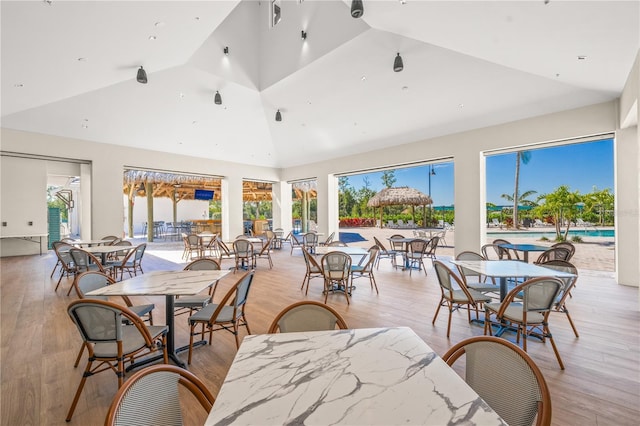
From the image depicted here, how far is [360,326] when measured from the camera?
3.50 metres

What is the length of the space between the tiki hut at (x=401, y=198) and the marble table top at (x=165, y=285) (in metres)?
11.1

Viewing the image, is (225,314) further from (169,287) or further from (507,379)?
(507,379)

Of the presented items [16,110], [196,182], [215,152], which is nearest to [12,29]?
[16,110]

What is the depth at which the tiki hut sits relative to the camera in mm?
12844

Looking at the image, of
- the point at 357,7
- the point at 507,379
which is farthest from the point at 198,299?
the point at 357,7

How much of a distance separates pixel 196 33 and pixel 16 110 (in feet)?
15.0

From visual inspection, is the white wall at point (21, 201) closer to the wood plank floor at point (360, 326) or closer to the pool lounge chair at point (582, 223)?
the wood plank floor at point (360, 326)

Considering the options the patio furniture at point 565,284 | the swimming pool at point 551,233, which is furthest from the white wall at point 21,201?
the swimming pool at point 551,233

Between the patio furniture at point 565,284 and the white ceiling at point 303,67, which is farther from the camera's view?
the white ceiling at point 303,67

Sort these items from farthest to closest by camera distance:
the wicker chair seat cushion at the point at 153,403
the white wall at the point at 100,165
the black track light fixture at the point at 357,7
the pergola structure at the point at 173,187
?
the pergola structure at the point at 173,187 < the white wall at the point at 100,165 < the black track light fixture at the point at 357,7 < the wicker chair seat cushion at the point at 153,403

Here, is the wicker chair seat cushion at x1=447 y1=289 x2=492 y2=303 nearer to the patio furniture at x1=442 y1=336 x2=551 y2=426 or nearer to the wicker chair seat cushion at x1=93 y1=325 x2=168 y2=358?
the patio furniture at x1=442 y1=336 x2=551 y2=426

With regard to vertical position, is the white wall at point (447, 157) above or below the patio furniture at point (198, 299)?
above

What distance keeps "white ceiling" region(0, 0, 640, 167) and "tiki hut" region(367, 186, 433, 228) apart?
471 centimetres

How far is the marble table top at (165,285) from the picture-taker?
2418 mm
